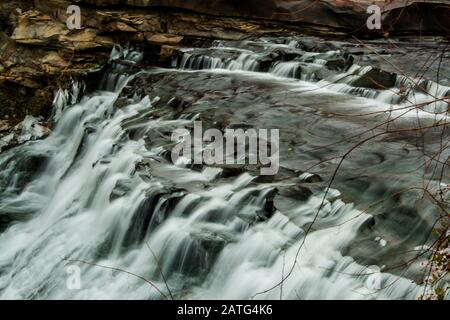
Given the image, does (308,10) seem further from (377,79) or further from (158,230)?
(158,230)

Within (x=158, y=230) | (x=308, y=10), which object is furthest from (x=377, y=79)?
(x=158, y=230)

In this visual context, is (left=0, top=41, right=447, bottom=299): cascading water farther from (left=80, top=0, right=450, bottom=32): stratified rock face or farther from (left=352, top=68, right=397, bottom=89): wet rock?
(left=80, top=0, right=450, bottom=32): stratified rock face

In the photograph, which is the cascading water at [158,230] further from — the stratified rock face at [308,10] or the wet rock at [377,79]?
the stratified rock face at [308,10]

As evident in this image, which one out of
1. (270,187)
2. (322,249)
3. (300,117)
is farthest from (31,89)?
(322,249)

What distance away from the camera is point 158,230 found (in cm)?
598

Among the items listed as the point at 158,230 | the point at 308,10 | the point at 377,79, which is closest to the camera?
the point at 158,230

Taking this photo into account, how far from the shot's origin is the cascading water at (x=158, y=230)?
4902mm

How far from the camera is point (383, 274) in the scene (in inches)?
176

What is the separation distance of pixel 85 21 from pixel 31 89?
77.3 inches

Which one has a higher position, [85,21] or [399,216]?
[85,21]

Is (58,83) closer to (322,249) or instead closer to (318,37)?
(318,37)

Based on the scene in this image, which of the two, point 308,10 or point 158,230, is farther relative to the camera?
point 308,10

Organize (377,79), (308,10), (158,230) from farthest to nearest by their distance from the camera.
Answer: (308,10), (377,79), (158,230)

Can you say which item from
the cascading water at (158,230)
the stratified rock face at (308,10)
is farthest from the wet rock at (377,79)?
the stratified rock face at (308,10)
